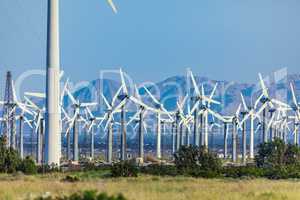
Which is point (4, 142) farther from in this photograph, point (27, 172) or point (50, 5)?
point (50, 5)

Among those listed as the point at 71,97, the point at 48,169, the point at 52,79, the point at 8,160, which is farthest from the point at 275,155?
the point at 71,97

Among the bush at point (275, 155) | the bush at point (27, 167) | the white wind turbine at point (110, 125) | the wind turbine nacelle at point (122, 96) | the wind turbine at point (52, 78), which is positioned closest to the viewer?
the wind turbine at point (52, 78)

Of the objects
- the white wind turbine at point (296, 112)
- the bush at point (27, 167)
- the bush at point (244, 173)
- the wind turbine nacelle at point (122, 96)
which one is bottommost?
the bush at point (244, 173)

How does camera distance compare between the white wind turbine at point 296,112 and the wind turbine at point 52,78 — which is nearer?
the wind turbine at point 52,78

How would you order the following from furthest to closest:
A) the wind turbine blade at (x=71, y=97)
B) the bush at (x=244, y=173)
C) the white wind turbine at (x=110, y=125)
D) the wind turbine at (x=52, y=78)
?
the wind turbine blade at (x=71, y=97), the white wind turbine at (x=110, y=125), the bush at (x=244, y=173), the wind turbine at (x=52, y=78)

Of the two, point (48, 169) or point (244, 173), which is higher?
point (48, 169)

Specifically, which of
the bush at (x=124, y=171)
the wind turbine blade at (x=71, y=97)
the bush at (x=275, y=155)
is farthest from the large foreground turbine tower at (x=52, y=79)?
the wind turbine blade at (x=71, y=97)

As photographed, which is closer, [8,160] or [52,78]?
[52,78]

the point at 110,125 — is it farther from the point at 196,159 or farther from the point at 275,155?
the point at 196,159

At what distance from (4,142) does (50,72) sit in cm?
1284

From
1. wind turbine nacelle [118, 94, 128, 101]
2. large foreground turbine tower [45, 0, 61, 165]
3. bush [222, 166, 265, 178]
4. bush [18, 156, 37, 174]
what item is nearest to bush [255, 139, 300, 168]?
bush [222, 166, 265, 178]

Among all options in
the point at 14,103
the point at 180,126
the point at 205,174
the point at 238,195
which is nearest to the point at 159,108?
the point at 180,126

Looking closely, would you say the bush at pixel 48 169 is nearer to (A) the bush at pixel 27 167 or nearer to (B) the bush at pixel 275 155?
(A) the bush at pixel 27 167

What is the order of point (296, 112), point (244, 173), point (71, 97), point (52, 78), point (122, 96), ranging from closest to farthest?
point (52, 78), point (244, 173), point (122, 96), point (71, 97), point (296, 112)
